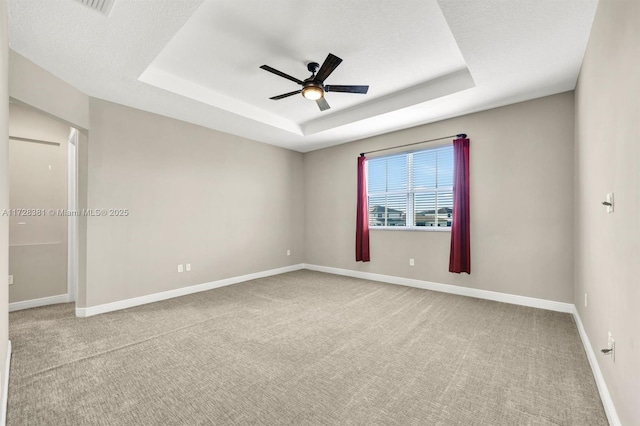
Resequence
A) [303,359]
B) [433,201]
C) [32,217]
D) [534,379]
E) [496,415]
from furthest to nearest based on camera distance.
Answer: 1. [433,201]
2. [32,217]
3. [303,359]
4. [534,379]
5. [496,415]

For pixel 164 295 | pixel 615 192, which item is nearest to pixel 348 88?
pixel 615 192

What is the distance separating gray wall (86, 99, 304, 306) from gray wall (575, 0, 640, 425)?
473 cm

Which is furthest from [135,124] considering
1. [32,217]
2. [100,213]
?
[32,217]

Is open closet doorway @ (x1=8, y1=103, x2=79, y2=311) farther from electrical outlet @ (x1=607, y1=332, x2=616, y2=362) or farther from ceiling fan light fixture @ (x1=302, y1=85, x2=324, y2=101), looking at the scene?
electrical outlet @ (x1=607, y1=332, x2=616, y2=362)

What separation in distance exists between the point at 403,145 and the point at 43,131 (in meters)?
5.45

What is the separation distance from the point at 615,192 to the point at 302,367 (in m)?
2.40

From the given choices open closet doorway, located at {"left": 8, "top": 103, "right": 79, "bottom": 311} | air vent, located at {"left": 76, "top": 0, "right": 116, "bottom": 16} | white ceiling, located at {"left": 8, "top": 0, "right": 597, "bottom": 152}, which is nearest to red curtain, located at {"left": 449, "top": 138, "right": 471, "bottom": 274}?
white ceiling, located at {"left": 8, "top": 0, "right": 597, "bottom": 152}

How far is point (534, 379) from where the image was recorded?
2080 mm

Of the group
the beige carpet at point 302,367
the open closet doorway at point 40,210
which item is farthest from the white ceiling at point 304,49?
the beige carpet at point 302,367

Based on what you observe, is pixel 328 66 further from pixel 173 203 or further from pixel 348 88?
pixel 173 203

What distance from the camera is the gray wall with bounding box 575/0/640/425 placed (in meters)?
1.34

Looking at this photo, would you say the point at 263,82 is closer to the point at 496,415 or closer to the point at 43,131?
the point at 43,131

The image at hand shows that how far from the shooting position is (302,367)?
89.8 inches

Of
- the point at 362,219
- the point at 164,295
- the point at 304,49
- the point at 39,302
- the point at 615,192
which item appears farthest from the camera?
the point at 362,219
